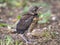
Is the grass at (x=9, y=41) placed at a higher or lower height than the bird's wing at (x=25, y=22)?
lower

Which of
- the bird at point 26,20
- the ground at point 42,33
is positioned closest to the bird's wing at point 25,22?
the bird at point 26,20

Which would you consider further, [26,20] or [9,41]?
[26,20]

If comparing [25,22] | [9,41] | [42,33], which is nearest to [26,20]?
[25,22]

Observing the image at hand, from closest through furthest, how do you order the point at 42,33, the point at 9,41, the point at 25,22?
the point at 9,41, the point at 25,22, the point at 42,33

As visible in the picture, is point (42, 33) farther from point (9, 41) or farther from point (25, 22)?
point (9, 41)

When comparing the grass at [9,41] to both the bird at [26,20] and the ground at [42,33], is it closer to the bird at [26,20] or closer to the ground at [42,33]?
the ground at [42,33]

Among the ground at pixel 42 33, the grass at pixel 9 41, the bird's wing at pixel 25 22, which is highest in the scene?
the bird's wing at pixel 25 22

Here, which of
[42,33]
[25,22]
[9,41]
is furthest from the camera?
[42,33]

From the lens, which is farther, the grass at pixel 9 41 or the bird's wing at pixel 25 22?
the bird's wing at pixel 25 22

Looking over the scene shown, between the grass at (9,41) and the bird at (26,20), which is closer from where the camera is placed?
the grass at (9,41)

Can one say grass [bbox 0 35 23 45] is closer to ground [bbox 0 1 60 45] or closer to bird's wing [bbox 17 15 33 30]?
ground [bbox 0 1 60 45]

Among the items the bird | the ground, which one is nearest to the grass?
the ground

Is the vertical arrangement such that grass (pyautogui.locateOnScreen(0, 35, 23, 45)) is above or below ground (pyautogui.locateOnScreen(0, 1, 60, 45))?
above

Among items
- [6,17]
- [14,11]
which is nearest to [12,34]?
[6,17]
